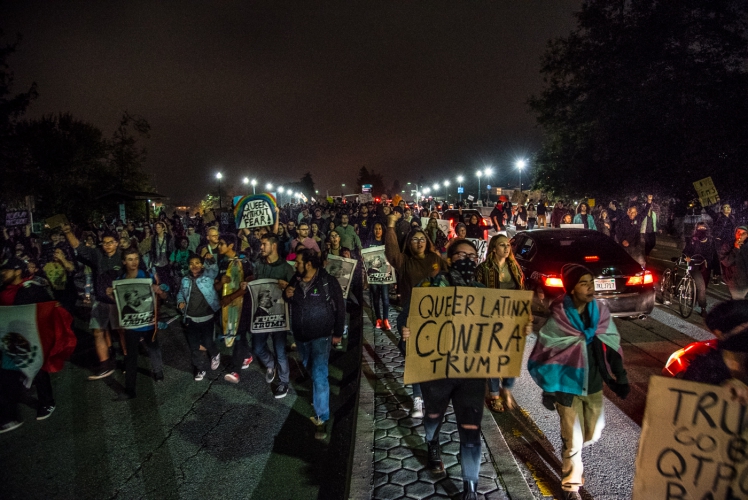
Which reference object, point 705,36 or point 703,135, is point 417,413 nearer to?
point 703,135

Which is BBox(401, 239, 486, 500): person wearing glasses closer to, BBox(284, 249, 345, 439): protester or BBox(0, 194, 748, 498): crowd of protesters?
BBox(0, 194, 748, 498): crowd of protesters

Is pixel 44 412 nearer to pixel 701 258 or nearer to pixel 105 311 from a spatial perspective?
pixel 105 311

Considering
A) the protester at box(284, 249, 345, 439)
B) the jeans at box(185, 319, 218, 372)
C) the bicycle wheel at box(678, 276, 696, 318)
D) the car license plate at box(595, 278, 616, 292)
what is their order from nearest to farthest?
the protester at box(284, 249, 345, 439) < the jeans at box(185, 319, 218, 372) < the car license plate at box(595, 278, 616, 292) < the bicycle wheel at box(678, 276, 696, 318)

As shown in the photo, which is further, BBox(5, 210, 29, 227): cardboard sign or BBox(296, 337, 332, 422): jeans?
BBox(5, 210, 29, 227): cardboard sign

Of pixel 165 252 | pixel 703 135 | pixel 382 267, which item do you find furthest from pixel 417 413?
pixel 703 135

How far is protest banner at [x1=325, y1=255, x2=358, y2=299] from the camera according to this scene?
7.13m

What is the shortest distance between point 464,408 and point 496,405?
71.3 inches

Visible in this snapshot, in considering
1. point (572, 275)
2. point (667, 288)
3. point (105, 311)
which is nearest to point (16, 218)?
point (105, 311)

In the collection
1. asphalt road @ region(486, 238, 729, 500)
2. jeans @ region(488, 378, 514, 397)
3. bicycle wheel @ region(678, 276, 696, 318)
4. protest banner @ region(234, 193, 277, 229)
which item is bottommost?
asphalt road @ region(486, 238, 729, 500)

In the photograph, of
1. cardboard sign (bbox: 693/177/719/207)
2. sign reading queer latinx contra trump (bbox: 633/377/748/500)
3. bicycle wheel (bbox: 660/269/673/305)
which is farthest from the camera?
cardboard sign (bbox: 693/177/719/207)

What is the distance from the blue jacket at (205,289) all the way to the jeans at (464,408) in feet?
12.0

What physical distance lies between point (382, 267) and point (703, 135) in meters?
17.4

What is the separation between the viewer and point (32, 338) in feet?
16.8

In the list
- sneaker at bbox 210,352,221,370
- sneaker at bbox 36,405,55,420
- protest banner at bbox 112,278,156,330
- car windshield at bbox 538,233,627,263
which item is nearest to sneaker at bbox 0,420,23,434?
sneaker at bbox 36,405,55,420
